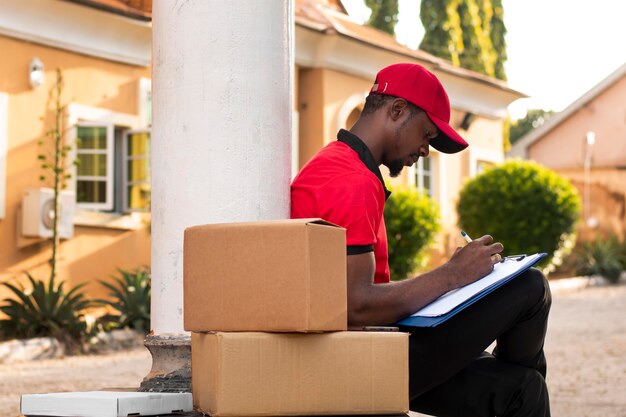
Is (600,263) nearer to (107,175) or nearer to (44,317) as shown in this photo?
(107,175)

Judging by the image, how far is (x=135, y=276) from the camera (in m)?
12.8

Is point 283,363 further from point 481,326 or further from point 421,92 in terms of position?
point 421,92

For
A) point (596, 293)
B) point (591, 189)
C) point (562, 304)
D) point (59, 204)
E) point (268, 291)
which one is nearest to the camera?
point (268, 291)

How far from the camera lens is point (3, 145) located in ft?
40.7

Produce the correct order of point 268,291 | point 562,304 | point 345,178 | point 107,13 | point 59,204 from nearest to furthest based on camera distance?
point 268,291
point 345,178
point 59,204
point 107,13
point 562,304

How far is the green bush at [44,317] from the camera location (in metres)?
11.3

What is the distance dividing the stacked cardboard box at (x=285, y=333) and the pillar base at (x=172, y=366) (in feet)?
2.23

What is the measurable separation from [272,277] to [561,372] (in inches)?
263

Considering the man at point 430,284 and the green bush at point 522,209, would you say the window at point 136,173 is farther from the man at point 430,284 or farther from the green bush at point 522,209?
the man at point 430,284

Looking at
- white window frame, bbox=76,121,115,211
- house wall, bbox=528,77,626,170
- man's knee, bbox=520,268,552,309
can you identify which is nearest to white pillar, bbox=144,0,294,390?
man's knee, bbox=520,268,552,309

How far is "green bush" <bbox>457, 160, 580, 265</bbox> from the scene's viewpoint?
20594 millimetres

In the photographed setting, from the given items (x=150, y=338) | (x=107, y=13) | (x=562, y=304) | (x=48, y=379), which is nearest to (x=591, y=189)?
(x=562, y=304)

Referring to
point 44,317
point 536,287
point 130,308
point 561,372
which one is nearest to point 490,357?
point 536,287

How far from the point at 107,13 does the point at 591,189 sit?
16.8m
